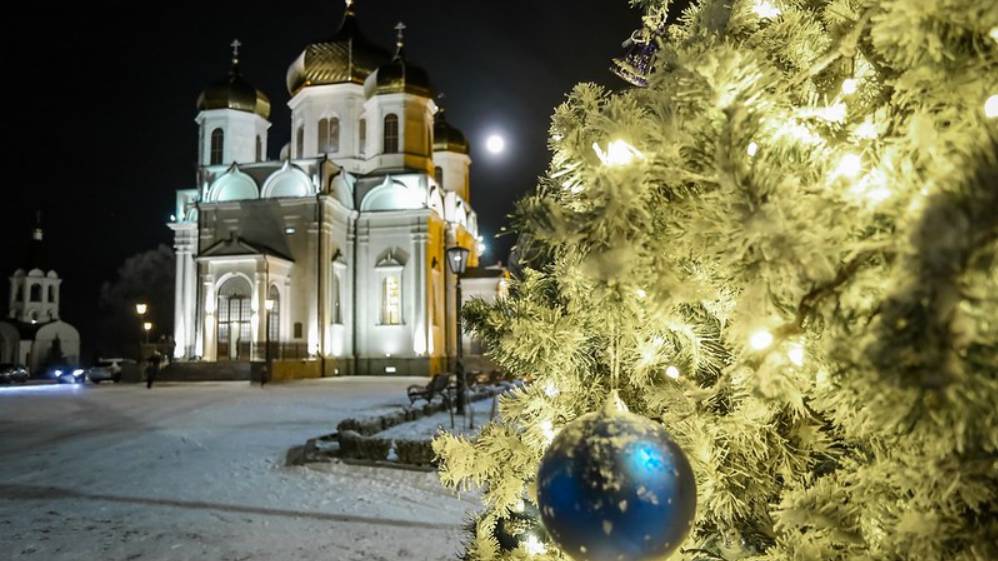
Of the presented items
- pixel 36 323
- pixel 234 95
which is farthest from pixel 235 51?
pixel 36 323

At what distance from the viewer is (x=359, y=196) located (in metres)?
37.6

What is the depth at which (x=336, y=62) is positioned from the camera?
3903 centimetres

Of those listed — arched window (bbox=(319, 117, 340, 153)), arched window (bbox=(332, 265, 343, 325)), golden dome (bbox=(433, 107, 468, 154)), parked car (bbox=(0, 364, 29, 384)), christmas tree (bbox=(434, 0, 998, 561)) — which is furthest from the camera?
golden dome (bbox=(433, 107, 468, 154))

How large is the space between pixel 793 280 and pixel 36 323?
7148 centimetres

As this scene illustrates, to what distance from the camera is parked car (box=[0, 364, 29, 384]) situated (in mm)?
36659

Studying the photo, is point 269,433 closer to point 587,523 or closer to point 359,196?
point 587,523

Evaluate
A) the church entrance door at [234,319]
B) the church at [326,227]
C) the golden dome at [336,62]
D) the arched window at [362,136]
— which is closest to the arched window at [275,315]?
the church at [326,227]

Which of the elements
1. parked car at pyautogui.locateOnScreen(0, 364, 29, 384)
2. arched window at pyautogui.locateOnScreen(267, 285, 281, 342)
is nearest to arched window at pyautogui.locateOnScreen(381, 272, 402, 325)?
arched window at pyautogui.locateOnScreen(267, 285, 281, 342)

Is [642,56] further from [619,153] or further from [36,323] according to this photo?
[36,323]

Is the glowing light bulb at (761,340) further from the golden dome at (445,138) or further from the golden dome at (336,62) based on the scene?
the golden dome at (445,138)

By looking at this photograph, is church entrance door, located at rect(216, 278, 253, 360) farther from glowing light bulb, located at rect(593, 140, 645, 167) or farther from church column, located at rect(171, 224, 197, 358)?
glowing light bulb, located at rect(593, 140, 645, 167)

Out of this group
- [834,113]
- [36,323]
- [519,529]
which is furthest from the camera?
[36,323]

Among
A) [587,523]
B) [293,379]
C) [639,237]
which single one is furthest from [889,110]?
[293,379]

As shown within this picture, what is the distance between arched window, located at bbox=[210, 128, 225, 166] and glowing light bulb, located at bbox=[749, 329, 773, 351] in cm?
4085
